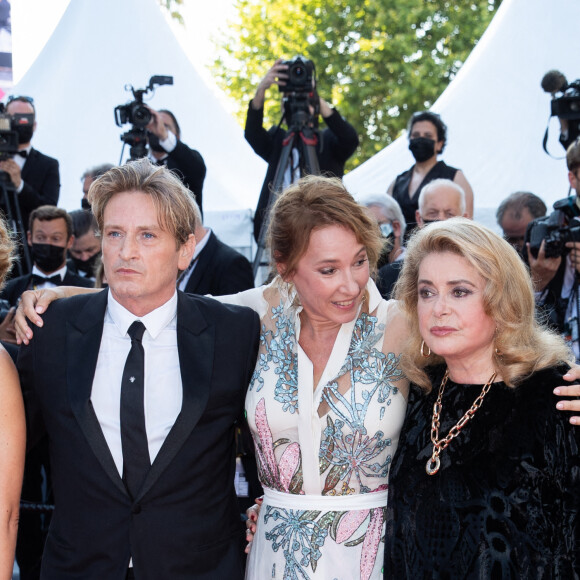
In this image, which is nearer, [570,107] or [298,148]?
[570,107]

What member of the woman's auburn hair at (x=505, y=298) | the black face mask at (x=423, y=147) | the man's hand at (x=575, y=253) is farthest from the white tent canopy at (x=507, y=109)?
the woman's auburn hair at (x=505, y=298)

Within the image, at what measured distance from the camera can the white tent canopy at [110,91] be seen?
29.6ft

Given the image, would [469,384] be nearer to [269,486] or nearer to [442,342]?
[442,342]

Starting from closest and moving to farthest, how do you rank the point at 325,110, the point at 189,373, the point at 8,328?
the point at 189,373
the point at 8,328
the point at 325,110

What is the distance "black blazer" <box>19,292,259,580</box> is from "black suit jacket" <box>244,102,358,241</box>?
2.89 metres

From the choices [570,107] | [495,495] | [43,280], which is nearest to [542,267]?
[570,107]

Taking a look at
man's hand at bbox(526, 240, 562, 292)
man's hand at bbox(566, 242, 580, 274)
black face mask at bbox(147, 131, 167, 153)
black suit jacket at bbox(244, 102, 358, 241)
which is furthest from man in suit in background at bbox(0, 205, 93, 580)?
man's hand at bbox(566, 242, 580, 274)

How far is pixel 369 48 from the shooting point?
866 inches

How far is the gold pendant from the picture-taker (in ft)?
8.51

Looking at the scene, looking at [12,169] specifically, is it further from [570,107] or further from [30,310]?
[570,107]

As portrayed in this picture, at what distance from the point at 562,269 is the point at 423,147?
6.21 ft

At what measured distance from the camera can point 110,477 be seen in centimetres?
252

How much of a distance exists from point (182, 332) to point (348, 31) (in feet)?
70.9

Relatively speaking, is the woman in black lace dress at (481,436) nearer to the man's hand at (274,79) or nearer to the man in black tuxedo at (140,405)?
the man in black tuxedo at (140,405)
